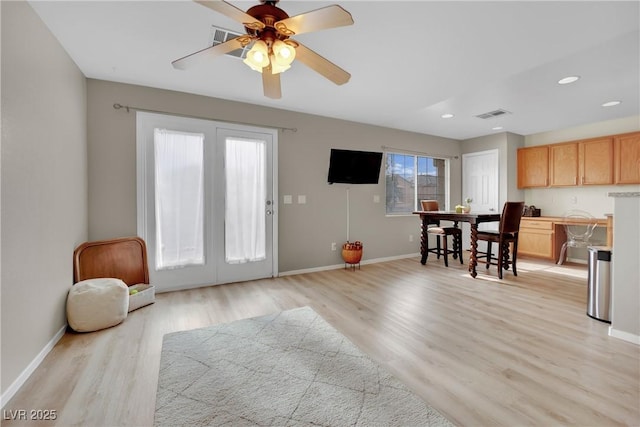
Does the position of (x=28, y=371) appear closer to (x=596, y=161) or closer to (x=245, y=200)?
(x=245, y=200)

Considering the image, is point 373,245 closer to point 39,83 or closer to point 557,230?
point 557,230

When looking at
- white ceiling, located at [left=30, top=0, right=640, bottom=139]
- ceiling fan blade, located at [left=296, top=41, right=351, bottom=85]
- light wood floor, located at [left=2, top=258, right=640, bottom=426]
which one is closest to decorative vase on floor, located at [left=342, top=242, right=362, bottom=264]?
light wood floor, located at [left=2, top=258, right=640, bottom=426]

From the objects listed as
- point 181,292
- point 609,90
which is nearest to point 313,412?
point 181,292

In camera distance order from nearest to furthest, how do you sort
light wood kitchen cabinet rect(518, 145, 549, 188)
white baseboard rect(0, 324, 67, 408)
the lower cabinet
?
white baseboard rect(0, 324, 67, 408)
the lower cabinet
light wood kitchen cabinet rect(518, 145, 549, 188)

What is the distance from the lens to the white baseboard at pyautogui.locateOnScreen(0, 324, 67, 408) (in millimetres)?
1501

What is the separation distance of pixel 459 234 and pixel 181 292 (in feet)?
14.3

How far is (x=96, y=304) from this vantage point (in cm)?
232

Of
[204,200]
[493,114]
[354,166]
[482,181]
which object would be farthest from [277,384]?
[482,181]

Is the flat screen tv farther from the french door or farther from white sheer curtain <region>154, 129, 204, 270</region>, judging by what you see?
white sheer curtain <region>154, 129, 204, 270</region>

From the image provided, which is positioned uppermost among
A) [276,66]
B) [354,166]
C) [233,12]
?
[233,12]

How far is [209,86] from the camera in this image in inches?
126

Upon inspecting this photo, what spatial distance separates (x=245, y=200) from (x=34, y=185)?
2078mm

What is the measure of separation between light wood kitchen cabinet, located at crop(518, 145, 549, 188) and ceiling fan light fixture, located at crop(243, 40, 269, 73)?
5.73 meters

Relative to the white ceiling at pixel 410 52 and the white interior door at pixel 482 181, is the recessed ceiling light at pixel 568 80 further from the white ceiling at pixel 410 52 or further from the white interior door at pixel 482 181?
the white interior door at pixel 482 181
